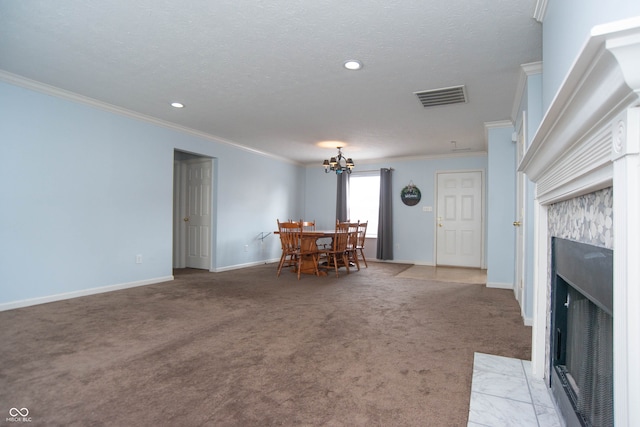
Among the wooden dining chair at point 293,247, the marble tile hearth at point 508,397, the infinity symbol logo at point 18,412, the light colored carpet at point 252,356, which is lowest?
the light colored carpet at point 252,356

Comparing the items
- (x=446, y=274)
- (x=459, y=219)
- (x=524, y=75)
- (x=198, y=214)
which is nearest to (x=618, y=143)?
(x=524, y=75)

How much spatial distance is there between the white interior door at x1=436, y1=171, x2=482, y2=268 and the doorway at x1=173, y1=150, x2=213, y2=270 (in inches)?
177

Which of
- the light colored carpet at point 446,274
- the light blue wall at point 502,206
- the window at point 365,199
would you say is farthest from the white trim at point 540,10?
the window at point 365,199

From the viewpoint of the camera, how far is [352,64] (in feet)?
9.60

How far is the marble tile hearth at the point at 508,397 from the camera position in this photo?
4.97 ft

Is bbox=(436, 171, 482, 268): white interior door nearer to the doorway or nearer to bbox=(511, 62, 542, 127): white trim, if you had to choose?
bbox=(511, 62, 542, 127): white trim

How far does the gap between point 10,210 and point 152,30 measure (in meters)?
2.34

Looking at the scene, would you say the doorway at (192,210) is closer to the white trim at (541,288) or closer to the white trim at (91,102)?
the white trim at (91,102)

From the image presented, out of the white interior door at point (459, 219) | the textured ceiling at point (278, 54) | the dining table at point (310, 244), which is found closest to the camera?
the textured ceiling at point (278, 54)

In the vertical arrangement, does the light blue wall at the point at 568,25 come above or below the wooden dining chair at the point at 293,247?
above

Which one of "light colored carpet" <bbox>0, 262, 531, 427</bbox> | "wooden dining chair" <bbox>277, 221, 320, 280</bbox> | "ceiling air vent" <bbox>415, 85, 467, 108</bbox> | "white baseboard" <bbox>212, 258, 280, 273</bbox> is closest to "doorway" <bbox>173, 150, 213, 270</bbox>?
"white baseboard" <bbox>212, 258, 280, 273</bbox>

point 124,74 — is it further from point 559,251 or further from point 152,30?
point 559,251

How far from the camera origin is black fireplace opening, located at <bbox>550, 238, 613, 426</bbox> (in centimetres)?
99

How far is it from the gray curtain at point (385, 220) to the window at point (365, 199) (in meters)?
0.30
